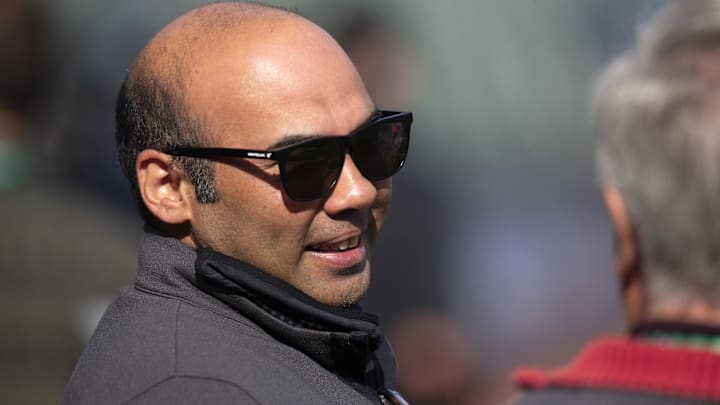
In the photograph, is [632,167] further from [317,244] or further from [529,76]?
[529,76]

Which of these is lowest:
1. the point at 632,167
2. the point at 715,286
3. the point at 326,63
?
the point at 715,286

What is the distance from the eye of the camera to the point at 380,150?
102 inches

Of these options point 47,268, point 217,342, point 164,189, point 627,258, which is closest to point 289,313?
point 217,342

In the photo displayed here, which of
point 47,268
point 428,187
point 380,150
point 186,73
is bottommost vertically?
point 47,268

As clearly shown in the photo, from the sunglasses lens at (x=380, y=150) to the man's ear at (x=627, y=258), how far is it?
2.70 ft

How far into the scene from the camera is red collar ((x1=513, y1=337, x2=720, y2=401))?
1.59 m

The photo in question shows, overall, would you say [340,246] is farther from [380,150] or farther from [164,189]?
[164,189]

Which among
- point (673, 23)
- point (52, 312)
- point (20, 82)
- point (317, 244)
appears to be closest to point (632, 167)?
point (673, 23)

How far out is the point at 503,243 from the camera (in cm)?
512

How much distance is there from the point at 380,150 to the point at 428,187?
2.48 metres

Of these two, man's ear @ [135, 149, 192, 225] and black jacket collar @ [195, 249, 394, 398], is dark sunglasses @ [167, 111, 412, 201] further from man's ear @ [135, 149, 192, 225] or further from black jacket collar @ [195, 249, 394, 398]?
black jacket collar @ [195, 249, 394, 398]

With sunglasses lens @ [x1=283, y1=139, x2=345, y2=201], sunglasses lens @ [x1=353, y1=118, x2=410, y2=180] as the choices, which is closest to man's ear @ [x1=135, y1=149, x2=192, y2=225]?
sunglasses lens @ [x1=283, y1=139, x2=345, y2=201]

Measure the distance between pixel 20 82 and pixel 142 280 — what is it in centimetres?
273

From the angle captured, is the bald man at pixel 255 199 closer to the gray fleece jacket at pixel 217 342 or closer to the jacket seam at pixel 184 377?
the gray fleece jacket at pixel 217 342
